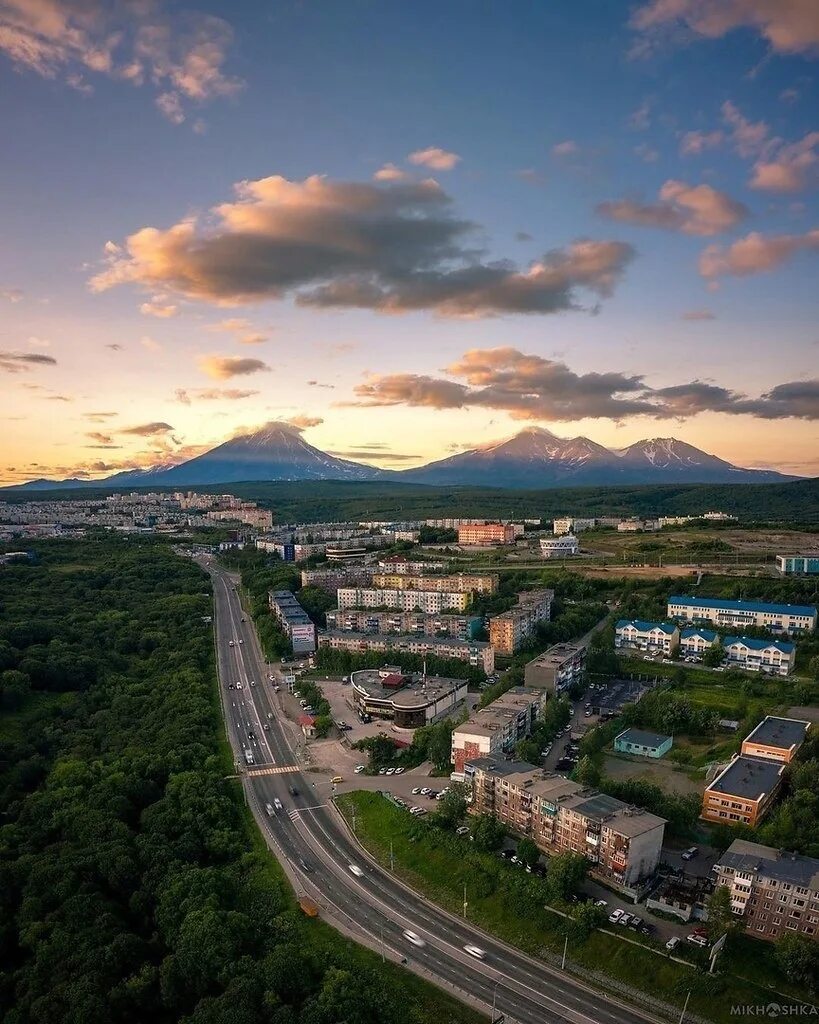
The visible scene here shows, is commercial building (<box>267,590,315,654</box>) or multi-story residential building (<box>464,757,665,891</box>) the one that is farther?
commercial building (<box>267,590,315,654</box>)

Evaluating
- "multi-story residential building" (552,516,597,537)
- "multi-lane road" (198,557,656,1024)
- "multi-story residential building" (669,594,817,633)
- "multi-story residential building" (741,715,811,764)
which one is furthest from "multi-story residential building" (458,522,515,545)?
"multi-story residential building" (741,715,811,764)

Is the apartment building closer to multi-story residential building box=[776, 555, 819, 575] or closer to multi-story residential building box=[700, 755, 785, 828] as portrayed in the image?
multi-story residential building box=[776, 555, 819, 575]

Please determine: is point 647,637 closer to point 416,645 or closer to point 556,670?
point 556,670

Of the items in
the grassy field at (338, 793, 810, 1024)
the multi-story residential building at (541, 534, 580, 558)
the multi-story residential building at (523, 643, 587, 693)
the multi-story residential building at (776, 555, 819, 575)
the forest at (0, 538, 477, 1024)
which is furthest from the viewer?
the multi-story residential building at (541, 534, 580, 558)

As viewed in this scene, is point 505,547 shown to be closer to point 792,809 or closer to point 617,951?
point 792,809

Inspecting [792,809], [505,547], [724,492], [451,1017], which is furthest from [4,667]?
[724,492]

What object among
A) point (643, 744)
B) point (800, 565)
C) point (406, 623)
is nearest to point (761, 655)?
point (643, 744)

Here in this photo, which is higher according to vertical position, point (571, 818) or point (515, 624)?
point (515, 624)
